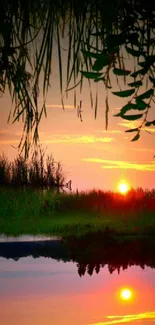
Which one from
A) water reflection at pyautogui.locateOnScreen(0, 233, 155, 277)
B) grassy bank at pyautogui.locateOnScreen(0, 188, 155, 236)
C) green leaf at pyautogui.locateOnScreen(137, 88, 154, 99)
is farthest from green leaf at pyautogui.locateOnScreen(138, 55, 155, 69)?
grassy bank at pyautogui.locateOnScreen(0, 188, 155, 236)

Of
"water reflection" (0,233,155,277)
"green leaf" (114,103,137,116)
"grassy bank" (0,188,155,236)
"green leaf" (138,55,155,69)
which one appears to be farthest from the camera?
"grassy bank" (0,188,155,236)

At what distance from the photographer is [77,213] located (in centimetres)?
1302

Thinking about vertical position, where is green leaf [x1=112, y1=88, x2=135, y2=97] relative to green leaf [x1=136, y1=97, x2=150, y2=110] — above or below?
above

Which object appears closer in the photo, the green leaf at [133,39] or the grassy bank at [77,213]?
the green leaf at [133,39]

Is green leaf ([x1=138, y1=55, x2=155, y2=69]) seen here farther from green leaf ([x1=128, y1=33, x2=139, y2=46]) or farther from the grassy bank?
the grassy bank

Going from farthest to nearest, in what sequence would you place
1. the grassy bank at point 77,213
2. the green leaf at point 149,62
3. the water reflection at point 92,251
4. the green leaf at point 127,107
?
the grassy bank at point 77,213 < the water reflection at point 92,251 < the green leaf at point 149,62 < the green leaf at point 127,107

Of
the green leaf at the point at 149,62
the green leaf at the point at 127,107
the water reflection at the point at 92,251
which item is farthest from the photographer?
the water reflection at the point at 92,251

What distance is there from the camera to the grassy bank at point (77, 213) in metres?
10.0

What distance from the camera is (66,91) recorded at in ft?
9.36

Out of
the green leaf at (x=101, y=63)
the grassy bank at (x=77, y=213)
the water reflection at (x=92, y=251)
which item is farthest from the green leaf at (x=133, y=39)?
the grassy bank at (x=77, y=213)

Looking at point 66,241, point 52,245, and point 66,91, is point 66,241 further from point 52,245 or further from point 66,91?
point 66,91

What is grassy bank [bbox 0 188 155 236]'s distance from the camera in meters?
10.0

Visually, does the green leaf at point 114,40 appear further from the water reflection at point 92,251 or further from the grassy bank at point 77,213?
the grassy bank at point 77,213

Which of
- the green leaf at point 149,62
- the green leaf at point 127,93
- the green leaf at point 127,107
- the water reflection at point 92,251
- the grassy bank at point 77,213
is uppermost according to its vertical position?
the green leaf at point 149,62
